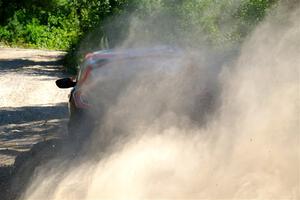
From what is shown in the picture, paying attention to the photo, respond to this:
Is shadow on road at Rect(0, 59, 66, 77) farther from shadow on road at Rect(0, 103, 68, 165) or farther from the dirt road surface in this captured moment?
shadow on road at Rect(0, 103, 68, 165)

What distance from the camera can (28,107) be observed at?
16406 millimetres

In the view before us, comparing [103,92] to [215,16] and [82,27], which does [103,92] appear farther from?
[82,27]

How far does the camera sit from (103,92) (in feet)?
24.0

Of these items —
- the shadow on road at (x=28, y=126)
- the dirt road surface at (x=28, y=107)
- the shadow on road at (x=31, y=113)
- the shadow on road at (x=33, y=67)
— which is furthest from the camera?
the shadow on road at (x=33, y=67)

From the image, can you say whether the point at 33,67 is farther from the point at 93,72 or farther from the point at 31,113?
the point at 93,72

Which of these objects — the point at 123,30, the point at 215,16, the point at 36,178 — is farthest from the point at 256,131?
the point at 123,30

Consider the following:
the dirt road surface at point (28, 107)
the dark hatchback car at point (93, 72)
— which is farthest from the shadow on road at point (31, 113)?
the dark hatchback car at point (93, 72)

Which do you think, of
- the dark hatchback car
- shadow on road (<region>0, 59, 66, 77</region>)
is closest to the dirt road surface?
shadow on road (<region>0, 59, 66, 77</region>)

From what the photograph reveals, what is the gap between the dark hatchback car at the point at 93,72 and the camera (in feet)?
24.3

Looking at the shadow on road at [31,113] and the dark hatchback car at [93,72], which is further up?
the dark hatchback car at [93,72]

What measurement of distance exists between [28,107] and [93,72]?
9.21 metres

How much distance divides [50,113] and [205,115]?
350 inches

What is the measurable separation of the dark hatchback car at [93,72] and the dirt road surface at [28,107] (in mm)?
1880

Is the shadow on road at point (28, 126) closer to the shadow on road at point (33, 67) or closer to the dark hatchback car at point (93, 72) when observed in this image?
the dark hatchback car at point (93, 72)
